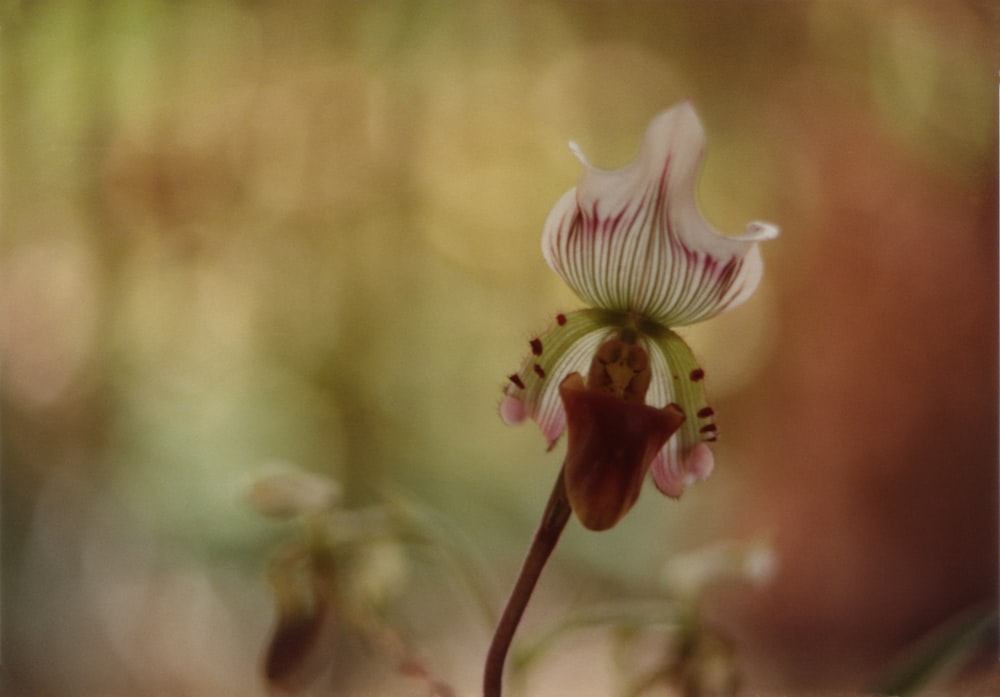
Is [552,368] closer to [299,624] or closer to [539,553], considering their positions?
[539,553]

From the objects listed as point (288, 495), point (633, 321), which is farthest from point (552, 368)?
point (288, 495)

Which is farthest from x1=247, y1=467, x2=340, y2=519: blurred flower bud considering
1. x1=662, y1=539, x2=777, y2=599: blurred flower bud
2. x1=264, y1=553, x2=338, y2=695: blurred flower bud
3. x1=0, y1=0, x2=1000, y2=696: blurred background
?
x1=662, y1=539, x2=777, y2=599: blurred flower bud

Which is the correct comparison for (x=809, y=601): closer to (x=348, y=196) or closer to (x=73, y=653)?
(x=348, y=196)

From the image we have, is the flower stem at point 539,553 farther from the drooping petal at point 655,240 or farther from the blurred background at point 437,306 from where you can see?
the blurred background at point 437,306

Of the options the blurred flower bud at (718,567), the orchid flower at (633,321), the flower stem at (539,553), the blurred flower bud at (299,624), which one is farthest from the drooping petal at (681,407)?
the blurred flower bud at (299,624)

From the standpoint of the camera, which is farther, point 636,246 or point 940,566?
point 940,566

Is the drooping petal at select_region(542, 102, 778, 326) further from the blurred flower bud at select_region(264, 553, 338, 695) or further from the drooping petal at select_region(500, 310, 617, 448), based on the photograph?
the blurred flower bud at select_region(264, 553, 338, 695)

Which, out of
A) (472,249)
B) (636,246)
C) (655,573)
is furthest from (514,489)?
(636,246)
